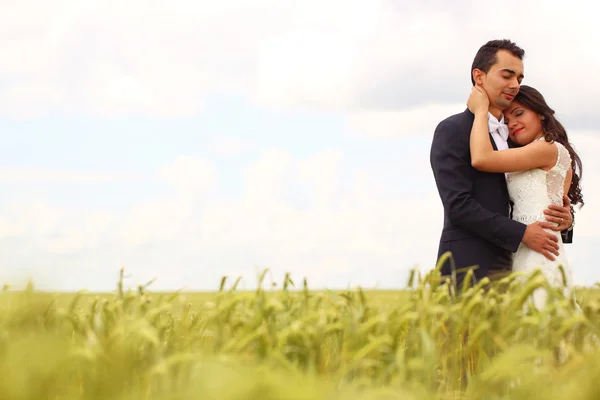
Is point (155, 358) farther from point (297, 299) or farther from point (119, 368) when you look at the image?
point (297, 299)

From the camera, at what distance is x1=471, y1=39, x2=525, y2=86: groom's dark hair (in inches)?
235

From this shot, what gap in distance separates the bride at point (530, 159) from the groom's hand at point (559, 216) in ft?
0.18

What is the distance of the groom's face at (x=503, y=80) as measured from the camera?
584 cm

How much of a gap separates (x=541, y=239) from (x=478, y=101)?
4.14 feet

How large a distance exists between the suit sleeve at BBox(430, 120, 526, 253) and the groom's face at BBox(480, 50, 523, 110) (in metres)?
0.51

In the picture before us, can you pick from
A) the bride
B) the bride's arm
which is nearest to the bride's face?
the bride

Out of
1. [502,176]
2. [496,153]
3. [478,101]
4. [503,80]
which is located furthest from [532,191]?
[503,80]

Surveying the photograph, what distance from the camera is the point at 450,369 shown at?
3975mm

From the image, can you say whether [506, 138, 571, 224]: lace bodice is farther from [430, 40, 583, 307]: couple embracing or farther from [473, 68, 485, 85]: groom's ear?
[473, 68, 485, 85]: groom's ear

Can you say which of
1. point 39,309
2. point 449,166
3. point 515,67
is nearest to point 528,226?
point 449,166

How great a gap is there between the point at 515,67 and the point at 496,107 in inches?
15.2

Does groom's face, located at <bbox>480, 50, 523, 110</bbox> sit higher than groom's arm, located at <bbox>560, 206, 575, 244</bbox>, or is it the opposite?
groom's face, located at <bbox>480, 50, 523, 110</bbox>

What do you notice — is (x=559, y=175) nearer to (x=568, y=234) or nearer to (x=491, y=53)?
(x=568, y=234)

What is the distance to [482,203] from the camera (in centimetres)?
563
